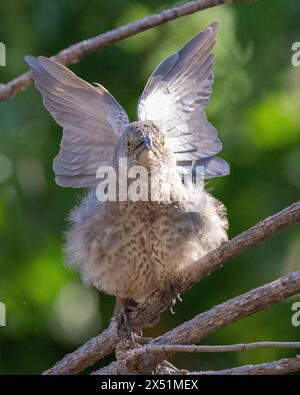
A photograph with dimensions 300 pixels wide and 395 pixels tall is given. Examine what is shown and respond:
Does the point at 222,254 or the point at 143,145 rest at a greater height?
the point at 143,145

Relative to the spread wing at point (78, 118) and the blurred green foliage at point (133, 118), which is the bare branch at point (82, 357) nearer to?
the spread wing at point (78, 118)

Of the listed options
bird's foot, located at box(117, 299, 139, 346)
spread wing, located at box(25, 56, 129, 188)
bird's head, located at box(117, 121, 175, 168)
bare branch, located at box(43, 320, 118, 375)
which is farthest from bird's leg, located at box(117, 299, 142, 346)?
bird's head, located at box(117, 121, 175, 168)

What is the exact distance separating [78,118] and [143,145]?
0.65 meters

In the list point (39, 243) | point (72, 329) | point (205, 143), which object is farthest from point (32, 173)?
point (205, 143)

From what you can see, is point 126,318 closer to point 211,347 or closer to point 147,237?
point 147,237

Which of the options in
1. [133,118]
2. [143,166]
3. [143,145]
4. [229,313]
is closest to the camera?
[229,313]

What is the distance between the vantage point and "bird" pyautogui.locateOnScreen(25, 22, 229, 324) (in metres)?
5.29

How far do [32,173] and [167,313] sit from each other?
120 centimetres

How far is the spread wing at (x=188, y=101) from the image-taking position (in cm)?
570

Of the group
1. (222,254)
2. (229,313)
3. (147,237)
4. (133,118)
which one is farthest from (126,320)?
(133,118)

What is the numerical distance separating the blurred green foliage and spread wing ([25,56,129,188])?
3.59 feet

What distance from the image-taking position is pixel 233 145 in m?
6.98

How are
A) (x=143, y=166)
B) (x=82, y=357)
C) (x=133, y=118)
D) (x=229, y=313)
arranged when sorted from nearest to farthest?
(x=229, y=313)
(x=82, y=357)
(x=143, y=166)
(x=133, y=118)

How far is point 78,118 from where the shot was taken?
570 centimetres
